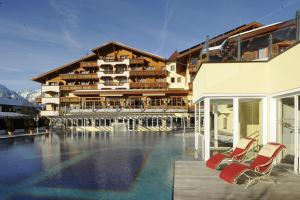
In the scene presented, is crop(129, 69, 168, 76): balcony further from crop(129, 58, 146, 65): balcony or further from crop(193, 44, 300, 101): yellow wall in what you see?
crop(193, 44, 300, 101): yellow wall

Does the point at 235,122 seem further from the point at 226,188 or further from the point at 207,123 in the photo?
the point at 226,188

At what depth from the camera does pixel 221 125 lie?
15.1m

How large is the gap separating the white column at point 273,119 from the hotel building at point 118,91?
31.3 meters

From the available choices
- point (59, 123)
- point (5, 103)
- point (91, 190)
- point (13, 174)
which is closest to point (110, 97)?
point (59, 123)

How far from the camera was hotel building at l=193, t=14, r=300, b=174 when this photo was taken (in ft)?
28.7

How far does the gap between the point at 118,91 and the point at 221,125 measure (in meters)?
32.9

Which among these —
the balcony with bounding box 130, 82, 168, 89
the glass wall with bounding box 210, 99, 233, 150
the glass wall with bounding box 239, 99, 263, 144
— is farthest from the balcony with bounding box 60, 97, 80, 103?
the glass wall with bounding box 239, 99, 263, 144

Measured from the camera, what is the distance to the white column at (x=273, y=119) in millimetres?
9895

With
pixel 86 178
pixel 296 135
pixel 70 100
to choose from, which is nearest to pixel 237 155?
pixel 296 135

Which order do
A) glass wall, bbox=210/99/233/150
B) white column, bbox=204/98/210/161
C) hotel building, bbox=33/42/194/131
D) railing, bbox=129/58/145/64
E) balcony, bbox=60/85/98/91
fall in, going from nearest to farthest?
1. white column, bbox=204/98/210/161
2. glass wall, bbox=210/99/233/150
3. hotel building, bbox=33/42/194/131
4. railing, bbox=129/58/145/64
5. balcony, bbox=60/85/98/91

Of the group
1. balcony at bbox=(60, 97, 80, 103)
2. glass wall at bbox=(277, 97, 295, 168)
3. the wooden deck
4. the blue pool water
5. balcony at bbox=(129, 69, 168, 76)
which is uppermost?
balcony at bbox=(129, 69, 168, 76)

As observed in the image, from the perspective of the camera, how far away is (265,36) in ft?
36.5

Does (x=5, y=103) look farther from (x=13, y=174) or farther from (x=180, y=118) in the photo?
(x=13, y=174)

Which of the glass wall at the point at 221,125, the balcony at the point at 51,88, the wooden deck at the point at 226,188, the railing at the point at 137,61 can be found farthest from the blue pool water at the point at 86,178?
the balcony at the point at 51,88
